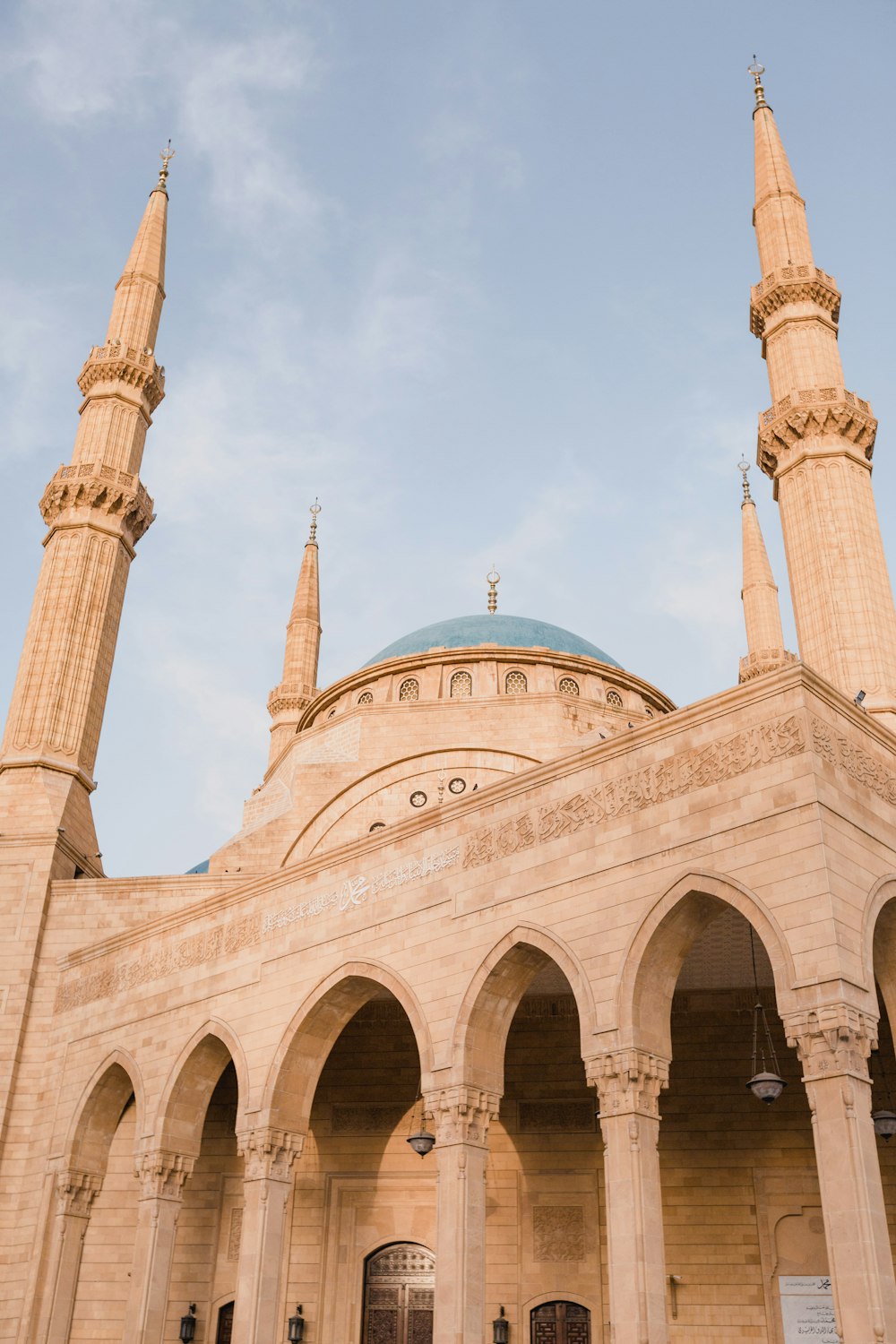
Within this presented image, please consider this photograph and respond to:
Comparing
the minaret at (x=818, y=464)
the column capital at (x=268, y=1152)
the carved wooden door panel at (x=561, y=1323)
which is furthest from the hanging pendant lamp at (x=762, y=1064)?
the column capital at (x=268, y=1152)

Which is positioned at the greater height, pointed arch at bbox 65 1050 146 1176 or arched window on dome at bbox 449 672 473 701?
arched window on dome at bbox 449 672 473 701

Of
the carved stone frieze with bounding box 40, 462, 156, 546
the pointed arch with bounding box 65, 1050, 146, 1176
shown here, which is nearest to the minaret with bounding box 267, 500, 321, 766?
the carved stone frieze with bounding box 40, 462, 156, 546

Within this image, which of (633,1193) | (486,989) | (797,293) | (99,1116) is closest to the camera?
(633,1193)

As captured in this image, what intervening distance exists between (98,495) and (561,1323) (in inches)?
605

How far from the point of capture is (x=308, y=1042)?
13172 millimetres

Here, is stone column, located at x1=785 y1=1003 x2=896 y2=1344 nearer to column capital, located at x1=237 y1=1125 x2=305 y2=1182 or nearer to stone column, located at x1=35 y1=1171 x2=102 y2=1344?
column capital, located at x1=237 y1=1125 x2=305 y2=1182

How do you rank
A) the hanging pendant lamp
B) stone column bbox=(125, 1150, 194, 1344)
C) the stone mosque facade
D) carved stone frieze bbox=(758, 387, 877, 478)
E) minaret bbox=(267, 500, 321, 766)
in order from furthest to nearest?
minaret bbox=(267, 500, 321, 766) < carved stone frieze bbox=(758, 387, 877, 478) < stone column bbox=(125, 1150, 194, 1344) < the hanging pendant lamp < the stone mosque facade

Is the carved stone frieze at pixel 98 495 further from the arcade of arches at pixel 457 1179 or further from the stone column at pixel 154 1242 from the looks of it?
the stone column at pixel 154 1242

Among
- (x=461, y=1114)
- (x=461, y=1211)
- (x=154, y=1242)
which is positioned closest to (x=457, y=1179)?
(x=461, y=1211)

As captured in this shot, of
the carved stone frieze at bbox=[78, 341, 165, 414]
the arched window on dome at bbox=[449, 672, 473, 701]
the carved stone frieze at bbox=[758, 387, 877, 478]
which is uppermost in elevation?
the carved stone frieze at bbox=[78, 341, 165, 414]

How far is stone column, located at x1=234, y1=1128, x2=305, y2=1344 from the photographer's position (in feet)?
39.2

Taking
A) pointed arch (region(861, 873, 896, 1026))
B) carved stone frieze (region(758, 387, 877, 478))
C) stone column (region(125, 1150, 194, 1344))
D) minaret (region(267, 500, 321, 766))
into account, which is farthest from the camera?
minaret (region(267, 500, 321, 766))

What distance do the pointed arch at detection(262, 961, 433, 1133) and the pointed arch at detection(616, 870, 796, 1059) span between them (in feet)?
11.4

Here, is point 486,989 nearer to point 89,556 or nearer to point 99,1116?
point 99,1116
